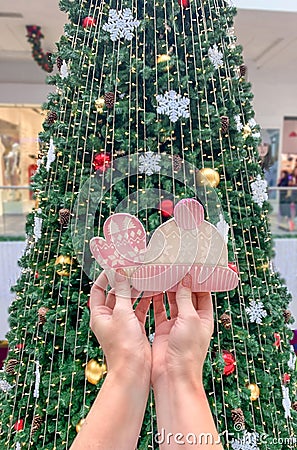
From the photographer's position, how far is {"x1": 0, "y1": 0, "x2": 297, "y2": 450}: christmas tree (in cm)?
111

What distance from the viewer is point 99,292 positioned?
0.67 meters

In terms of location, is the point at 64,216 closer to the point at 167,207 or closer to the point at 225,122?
the point at 167,207

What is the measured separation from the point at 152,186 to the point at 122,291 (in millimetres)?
558

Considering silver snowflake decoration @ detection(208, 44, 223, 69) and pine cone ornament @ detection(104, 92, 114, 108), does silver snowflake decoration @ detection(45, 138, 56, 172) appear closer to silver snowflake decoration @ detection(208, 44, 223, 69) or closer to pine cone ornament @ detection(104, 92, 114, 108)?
pine cone ornament @ detection(104, 92, 114, 108)

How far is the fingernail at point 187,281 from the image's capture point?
627mm

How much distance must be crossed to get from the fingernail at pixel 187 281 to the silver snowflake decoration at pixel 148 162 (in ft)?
1.60

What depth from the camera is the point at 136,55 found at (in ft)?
3.79

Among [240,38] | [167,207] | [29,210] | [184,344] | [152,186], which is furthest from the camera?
[240,38]

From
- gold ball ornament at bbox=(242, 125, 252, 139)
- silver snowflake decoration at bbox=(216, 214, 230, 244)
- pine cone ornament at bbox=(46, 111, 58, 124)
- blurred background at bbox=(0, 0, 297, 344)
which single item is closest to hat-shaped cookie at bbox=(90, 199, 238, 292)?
silver snowflake decoration at bbox=(216, 214, 230, 244)

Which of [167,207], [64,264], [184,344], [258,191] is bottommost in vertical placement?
[184,344]

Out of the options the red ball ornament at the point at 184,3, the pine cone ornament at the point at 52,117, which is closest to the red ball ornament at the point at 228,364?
the pine cone ornament at the point at 52,117

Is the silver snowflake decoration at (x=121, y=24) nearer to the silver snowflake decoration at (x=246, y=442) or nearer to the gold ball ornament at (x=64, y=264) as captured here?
the gold ball ornament at (x=64, y=264)

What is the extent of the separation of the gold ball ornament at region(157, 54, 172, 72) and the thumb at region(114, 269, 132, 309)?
784 millimetres

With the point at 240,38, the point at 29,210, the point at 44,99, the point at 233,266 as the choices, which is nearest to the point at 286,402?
the point at 233,266
